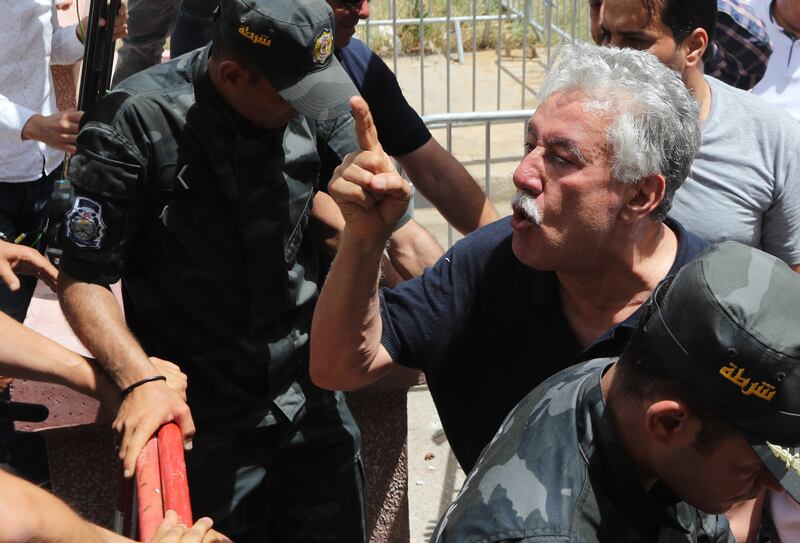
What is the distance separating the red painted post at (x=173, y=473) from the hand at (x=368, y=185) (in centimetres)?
58

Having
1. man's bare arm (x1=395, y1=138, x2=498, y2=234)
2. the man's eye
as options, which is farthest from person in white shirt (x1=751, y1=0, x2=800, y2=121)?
the man's eye

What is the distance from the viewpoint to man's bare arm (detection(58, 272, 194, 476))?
2.18m

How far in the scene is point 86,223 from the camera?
2408 millimetres

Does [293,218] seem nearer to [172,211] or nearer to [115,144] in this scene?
[172,211]

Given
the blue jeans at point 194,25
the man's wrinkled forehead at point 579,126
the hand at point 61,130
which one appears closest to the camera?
the man's wrinkled forehead at point 579,126

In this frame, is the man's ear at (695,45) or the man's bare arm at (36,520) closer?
the man's bare arm at (36,520)

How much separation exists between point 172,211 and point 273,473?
2.84ft

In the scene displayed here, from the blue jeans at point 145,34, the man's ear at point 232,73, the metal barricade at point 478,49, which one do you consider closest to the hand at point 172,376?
the man's ear at point 232,73

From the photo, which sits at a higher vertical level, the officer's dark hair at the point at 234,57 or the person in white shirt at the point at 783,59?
the officer's dark hair at the point at 234,57

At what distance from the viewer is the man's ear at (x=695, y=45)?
276cm

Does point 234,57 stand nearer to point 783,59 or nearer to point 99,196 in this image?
point 99,196

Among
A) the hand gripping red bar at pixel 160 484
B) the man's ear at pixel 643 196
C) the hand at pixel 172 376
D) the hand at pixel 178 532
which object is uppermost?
the man's ear at pixel 643 196

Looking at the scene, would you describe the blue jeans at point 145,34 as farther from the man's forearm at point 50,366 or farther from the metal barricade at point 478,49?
the metal barricade at point 478,49

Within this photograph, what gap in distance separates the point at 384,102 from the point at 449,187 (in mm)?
330
